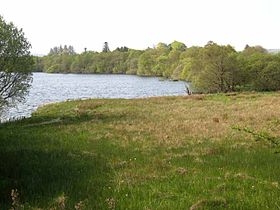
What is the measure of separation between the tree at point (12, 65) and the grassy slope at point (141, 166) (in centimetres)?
648

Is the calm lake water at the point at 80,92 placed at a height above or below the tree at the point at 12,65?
below

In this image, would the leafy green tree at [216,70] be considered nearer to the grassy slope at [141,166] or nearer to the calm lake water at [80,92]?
the calm lake water at [80,92]

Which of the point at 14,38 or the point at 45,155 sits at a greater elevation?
the point at 14,38

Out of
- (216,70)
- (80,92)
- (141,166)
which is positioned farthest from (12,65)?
(80,92)

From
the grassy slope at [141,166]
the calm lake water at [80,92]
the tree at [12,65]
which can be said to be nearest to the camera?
the grassy slope at [141,166]

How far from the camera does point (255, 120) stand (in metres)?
29.2

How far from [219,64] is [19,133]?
179 feet

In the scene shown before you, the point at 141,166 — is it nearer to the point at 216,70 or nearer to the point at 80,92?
the point at 216,70

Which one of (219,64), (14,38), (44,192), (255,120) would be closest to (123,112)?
(14,38)

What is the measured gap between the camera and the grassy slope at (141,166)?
1180cm

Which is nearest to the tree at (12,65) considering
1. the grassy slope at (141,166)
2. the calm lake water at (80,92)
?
the grassy slope at (141,166)

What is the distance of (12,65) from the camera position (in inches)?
1358

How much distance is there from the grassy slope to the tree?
21.3ft

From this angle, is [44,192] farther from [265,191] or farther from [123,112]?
[123,112]
